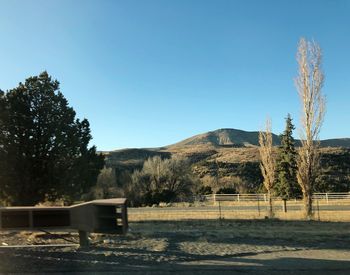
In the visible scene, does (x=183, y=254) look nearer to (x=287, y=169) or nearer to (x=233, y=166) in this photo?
(x=287, y=169)

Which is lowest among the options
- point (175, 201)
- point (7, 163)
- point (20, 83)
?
point (175, 201)

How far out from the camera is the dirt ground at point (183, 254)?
9.31m

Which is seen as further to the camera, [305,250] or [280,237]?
[280,237]

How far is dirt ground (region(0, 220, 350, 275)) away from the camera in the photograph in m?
9.31

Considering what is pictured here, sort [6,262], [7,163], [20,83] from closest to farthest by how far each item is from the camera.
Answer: [6,262] < [7,163] < [20,83]

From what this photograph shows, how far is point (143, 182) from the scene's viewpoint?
5806 cm

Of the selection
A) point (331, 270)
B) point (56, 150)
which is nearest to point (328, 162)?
point (56, 150)

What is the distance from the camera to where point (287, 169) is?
44656 mm

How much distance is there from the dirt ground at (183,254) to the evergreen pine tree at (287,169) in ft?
92.0

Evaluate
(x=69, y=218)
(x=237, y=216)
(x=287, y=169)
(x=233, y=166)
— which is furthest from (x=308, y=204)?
(x=233, y=166)

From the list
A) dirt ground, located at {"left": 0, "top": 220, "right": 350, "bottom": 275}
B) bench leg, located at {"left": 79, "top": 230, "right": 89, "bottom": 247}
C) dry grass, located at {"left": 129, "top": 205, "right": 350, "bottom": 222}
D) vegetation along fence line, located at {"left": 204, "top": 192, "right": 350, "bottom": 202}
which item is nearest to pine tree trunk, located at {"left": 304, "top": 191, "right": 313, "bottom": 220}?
dry grass, located at {"left": 129, "top": 205, "right": 350, "bottom": 222}

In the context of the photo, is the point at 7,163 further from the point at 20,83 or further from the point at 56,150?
the point at 20,83

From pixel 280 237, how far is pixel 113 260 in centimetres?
655

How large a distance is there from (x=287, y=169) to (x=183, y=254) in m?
35.1
